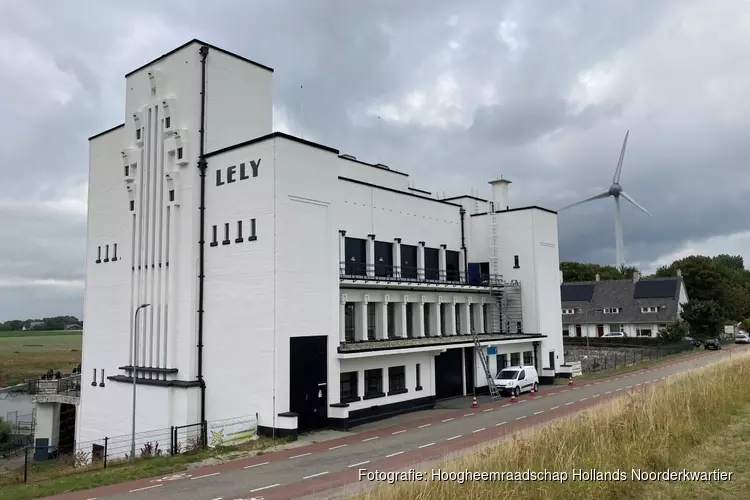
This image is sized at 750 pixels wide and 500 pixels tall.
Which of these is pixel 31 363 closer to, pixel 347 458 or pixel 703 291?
pixel 347 458

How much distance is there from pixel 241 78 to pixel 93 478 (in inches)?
827

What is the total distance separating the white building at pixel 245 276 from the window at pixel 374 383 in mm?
109

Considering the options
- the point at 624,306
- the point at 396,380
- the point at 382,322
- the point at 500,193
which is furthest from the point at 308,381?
the point at 624,306

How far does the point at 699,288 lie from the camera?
88125 mm

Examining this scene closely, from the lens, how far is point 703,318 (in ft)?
244

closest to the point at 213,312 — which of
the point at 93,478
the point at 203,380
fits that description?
the point at 203,380

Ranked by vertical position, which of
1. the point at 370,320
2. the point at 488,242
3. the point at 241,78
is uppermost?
the point at 241,78

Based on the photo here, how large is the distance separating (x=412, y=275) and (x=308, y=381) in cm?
1503

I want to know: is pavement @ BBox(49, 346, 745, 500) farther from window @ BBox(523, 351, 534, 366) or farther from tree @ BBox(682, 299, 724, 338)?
tree @ BBox(682, 299, 724, 338)

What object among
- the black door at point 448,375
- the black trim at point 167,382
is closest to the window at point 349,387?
the black trim at point 167,382

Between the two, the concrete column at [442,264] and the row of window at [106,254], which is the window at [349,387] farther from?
the row of window at [106,254]

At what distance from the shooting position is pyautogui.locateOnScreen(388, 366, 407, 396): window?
1228 inches

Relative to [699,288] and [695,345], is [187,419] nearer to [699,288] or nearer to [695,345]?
[695,345]

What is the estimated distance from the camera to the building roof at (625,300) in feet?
261
